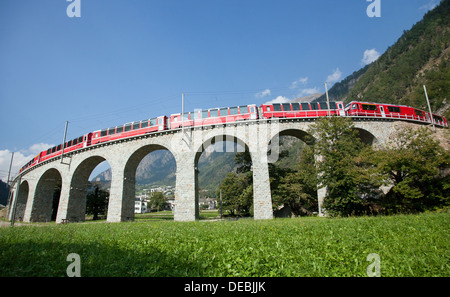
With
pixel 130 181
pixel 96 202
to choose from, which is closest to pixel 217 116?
pixel 130 181

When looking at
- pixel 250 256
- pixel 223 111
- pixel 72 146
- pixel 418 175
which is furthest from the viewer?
pixel 72 146

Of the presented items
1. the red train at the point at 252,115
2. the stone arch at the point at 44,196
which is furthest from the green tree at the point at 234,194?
the stone arch at the point at 44,196

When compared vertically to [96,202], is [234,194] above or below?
above

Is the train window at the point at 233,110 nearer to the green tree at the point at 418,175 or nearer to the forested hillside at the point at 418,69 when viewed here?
the green tree at the point at 418,175

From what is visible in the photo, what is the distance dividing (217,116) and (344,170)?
40.8 ft

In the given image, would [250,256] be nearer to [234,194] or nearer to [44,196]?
[234,194]

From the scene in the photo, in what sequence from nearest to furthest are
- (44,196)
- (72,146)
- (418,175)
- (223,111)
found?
(418,175) → (223,111) → (72,146) → (44,196)

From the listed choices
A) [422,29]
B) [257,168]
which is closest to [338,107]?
[257,168]

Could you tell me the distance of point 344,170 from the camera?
605 inches

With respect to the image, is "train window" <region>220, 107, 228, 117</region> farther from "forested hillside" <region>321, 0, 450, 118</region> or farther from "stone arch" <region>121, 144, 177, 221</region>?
"forested hillside" <region>321, 0, 450, 118</region>

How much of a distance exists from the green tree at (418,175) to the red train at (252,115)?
718 cm

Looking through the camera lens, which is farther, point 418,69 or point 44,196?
point 418,69

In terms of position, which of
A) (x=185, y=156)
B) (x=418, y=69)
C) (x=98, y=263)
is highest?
(x=418, y=69)

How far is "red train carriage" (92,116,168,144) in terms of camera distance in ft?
76.6
